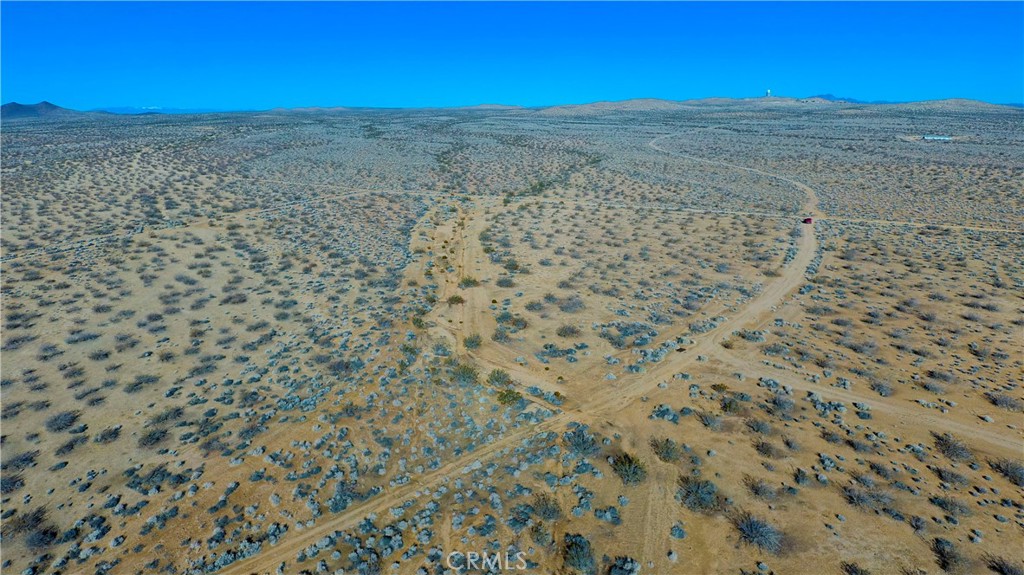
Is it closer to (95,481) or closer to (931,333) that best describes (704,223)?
(931,333)

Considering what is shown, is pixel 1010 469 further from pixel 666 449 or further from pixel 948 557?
pixel 666 449

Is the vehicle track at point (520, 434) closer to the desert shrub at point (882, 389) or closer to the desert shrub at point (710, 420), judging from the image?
the desert shrub at point (710, 420)

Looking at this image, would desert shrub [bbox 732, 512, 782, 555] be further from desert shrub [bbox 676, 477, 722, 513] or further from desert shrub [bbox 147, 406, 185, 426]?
desert shrub [bbox 147, 406, 185, 426]

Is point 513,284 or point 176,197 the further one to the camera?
point 176,197

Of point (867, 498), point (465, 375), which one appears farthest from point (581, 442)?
point (867, 498)

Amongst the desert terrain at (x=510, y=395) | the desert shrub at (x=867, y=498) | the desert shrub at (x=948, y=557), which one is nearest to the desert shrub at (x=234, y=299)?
the desert terrain at (x=510, y=395)

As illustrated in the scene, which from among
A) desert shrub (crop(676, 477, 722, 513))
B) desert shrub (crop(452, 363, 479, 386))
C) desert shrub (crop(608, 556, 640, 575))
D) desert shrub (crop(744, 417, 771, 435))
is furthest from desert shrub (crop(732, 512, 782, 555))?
desert shrub (crop(452, 363, 479, 386))

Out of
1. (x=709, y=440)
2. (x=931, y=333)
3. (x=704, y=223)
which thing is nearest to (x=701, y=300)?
(x=931, y=333)
